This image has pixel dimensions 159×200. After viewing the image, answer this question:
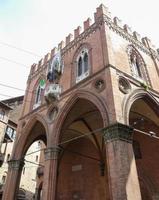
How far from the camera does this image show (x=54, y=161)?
30.6 feet

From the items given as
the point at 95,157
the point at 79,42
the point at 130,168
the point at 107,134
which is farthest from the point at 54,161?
the point at 79,42

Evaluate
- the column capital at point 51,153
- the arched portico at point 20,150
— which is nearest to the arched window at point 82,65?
the arched portico at point 20,150

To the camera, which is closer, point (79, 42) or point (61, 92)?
point (61, 92)

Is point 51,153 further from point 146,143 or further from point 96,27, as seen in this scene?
point 96,27

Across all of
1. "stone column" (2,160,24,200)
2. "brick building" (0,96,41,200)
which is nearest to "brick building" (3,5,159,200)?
"stone column" (2,160,24,200)

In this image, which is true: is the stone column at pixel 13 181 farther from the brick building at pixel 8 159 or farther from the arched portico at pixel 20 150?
the brick building at pixel 8 159

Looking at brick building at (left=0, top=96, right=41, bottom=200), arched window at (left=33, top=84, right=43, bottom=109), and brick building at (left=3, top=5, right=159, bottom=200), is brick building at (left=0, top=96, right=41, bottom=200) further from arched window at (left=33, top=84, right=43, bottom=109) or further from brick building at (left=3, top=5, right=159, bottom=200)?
arched window at (left=33, top=84, right=43, bottom=109)

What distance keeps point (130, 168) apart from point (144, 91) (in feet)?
15.1

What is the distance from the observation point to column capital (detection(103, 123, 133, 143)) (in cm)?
709

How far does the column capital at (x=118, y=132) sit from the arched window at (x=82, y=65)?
4015mm

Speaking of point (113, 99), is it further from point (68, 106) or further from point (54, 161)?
point (54, 161)

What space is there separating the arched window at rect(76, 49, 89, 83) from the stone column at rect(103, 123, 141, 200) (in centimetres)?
417

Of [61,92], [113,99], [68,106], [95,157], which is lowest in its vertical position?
[95,157]

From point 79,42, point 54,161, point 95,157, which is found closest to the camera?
point 54,161
